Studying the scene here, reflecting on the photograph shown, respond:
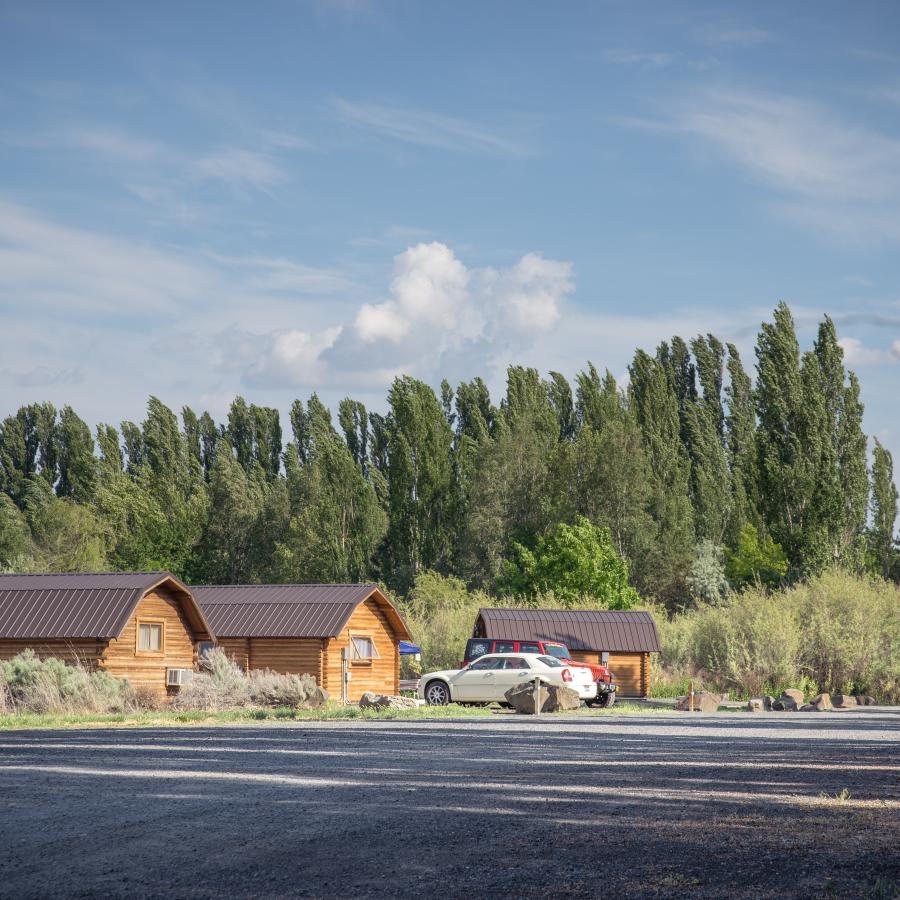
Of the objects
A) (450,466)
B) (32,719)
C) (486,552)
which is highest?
(450,466)

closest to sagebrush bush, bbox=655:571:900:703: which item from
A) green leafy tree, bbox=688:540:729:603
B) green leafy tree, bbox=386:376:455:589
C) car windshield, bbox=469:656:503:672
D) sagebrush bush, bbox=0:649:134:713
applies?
car windshield, bbox=469:656:503:672

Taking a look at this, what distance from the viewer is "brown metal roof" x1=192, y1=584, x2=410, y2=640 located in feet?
132

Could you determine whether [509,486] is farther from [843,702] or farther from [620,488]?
[843,702]

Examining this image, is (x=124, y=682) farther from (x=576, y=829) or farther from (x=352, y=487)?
(x=352, y=487)

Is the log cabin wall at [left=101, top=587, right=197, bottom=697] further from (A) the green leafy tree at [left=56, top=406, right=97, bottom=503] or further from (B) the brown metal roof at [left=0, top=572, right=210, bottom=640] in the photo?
(A) the green leafy tree at [left=56, top=406, right=97, bottom=503]

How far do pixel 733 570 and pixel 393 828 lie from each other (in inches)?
2458

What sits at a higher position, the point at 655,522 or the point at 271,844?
the point at 655,522

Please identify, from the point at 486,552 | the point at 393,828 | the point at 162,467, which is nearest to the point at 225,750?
the point at 393,828

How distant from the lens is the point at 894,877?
7.48 meters

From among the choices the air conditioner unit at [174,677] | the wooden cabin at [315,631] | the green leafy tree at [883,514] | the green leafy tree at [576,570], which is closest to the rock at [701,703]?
the wooden cabin at [315,631]

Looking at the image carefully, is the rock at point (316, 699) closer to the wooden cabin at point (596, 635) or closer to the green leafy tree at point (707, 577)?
the wooden cabin at point (596, 635)

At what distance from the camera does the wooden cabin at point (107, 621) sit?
34.8m

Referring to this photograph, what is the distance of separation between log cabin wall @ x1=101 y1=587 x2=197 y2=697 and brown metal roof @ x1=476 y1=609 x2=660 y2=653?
1195 cm

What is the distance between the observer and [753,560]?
6812cm
